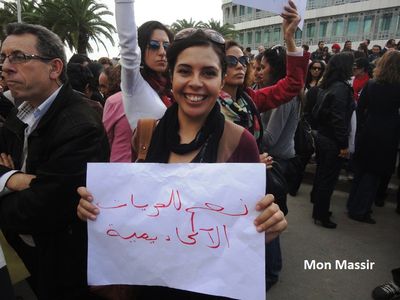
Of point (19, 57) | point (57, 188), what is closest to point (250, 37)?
point (19, 57)

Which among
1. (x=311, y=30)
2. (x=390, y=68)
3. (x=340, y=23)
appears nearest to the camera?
(x=390, y=68)

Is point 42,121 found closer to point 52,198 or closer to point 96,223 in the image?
point 52,198

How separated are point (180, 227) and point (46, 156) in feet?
2.45

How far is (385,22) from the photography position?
27.7m

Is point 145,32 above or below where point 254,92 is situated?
above

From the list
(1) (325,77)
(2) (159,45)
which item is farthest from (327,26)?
(2) (159,45)

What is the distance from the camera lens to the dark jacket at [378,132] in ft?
12.8

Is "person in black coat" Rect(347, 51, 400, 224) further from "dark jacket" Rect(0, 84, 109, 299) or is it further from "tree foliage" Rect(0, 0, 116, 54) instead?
"tree foliage" Rect(0, 0, 116, 54)

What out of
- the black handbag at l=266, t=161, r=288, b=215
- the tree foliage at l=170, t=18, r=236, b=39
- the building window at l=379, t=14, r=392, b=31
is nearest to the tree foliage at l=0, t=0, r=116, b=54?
the tree foliage at l=170, t=18, r=236, b=39

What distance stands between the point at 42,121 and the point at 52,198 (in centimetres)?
37

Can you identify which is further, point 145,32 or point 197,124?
point 145,32

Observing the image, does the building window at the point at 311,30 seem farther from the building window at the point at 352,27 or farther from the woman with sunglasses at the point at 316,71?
the woman with sunglasses at the point at 316,71

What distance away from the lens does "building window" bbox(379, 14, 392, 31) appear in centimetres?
2734

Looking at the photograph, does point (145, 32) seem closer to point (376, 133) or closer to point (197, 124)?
point (197, 124)
